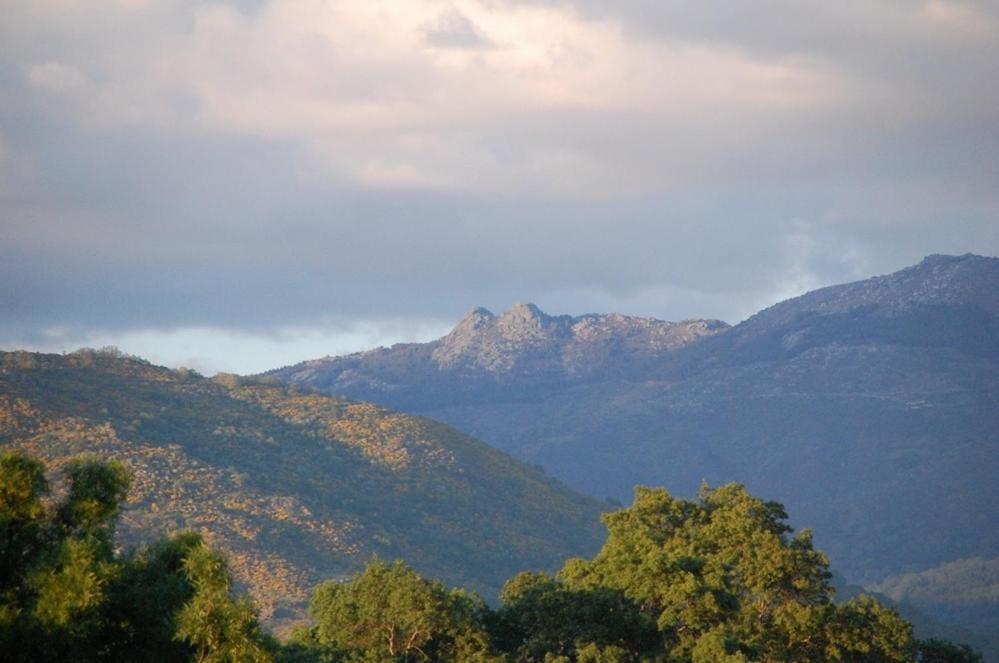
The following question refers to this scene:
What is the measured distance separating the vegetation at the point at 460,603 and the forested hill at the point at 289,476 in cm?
4007

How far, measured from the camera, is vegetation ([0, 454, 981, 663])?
72.3 feet

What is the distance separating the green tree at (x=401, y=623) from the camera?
40.0 meters

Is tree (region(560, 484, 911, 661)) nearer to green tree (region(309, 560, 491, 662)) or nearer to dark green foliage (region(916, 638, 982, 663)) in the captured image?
dark green foliage (region(916, 638, 982, 663))

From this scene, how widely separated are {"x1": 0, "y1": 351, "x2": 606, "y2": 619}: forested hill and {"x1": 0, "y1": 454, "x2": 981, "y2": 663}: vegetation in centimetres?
4007

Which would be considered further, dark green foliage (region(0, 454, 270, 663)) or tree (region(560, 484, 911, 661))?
tree (region(560, 484, 911, 661))

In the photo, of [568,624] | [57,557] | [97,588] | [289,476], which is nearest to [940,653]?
[568,624]

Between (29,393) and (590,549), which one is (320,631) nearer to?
(29,393)

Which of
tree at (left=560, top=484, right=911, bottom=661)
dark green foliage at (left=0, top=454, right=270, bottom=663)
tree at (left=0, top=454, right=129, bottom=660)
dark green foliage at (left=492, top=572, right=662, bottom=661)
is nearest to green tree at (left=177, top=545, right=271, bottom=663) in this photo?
dark green foliage at (left=0, top=454, right=270, bottom=663)

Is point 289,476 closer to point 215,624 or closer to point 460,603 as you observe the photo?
point 460,603

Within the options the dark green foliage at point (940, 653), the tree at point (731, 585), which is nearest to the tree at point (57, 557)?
the tree at point (731, 585)

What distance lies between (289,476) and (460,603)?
83215 mm

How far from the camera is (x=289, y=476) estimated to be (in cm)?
12350

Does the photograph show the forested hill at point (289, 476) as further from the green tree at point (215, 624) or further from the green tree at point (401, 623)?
the green tree at point (215, 624)

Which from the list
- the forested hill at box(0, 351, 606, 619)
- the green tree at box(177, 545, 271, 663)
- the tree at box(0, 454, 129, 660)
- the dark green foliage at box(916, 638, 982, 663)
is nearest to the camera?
the tree at box(0, 454, 129, 660)
